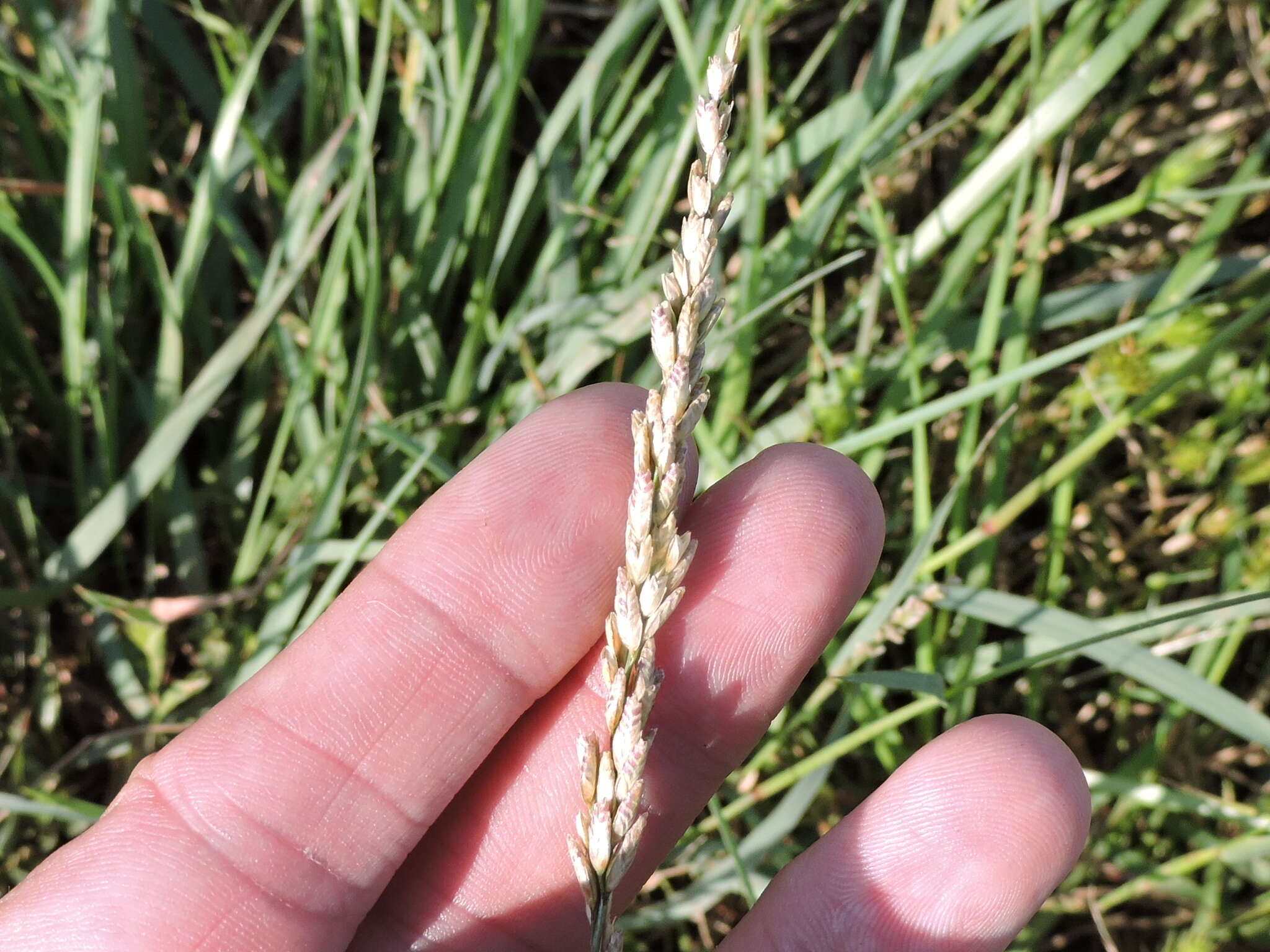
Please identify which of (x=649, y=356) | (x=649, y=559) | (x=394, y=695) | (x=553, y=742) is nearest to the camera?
(x=649, y=559)

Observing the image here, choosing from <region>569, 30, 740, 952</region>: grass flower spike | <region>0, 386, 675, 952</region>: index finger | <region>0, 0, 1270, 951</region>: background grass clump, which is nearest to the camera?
<region>569, 30, 740, 952</region>: grass flower spike

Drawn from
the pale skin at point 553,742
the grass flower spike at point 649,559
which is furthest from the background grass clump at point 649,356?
the grass flower spike at point 649,559

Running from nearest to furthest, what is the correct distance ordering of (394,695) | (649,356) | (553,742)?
(394,695) < (553,742) < (649,356)

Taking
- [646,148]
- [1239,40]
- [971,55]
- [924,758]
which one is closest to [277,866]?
[924,758]

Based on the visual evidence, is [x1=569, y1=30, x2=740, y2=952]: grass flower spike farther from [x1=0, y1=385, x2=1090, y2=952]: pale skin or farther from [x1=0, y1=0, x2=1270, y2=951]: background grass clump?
[x1=0, y1=0, x2=1270, y2=951]: background grass clump

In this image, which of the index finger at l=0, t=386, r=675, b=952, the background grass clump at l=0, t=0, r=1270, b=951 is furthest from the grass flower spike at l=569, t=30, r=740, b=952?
the background grass clump at l=0, t=0, r=1270, b=951

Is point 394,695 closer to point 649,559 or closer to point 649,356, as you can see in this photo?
point 649,559

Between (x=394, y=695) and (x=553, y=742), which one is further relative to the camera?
(x=553, y=742)

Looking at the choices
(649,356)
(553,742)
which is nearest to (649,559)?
(553,742)
